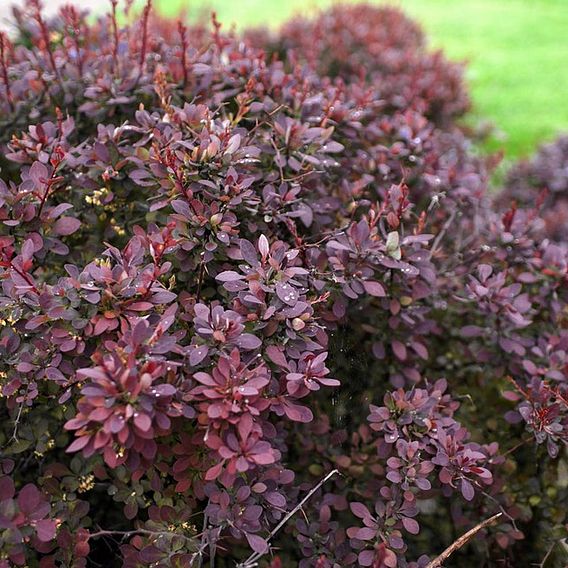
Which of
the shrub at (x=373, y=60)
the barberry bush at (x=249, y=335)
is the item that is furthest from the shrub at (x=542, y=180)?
the barberry bush at (x=249, y=335)

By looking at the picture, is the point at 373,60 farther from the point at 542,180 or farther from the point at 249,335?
the point at 249,335

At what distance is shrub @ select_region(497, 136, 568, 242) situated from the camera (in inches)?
184

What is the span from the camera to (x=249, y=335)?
1553 millimetres

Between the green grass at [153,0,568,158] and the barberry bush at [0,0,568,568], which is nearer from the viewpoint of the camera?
the barberry bush at [0,0,568,568]

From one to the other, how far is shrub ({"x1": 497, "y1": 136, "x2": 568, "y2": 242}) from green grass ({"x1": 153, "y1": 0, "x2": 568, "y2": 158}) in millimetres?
1263

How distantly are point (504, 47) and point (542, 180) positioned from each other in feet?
18.5

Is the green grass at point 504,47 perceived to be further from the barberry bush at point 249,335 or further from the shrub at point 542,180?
the barberry bush at point 249,335

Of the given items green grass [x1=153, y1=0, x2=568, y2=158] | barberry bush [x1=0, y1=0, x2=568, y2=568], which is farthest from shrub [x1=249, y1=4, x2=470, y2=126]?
barberry bush [x1=0, y1=0, x2=568, y2=568]

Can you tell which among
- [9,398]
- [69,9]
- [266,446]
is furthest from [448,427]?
[69,9]

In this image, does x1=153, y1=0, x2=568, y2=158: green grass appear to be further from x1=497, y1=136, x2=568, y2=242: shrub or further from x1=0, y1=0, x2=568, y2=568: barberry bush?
x1=0, y1=0, x2=568, y2=568: barberry bush

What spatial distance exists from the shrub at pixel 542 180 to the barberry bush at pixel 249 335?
2011mm

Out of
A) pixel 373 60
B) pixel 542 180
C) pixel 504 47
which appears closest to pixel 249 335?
pixel 542 180

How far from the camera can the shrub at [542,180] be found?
4672mm

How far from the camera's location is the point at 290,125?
6.84 ft
